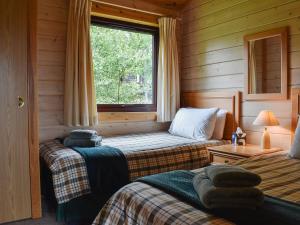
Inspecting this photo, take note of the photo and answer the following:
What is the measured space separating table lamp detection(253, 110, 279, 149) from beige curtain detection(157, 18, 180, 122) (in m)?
1.28

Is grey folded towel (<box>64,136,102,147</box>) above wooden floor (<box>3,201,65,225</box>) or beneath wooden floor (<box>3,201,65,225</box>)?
above

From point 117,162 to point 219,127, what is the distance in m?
1.32

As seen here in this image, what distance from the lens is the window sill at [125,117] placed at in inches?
128

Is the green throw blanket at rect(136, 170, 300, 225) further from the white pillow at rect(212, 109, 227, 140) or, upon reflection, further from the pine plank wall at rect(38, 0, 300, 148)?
the white pillow at rect(212, 109, 227, 140)

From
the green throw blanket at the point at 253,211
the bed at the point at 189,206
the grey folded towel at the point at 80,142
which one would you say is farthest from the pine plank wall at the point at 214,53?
the green throw blanket at the point at 253,211

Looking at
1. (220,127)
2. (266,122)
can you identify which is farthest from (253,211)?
(220,127)

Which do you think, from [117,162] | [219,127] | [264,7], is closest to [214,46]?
[264,7]

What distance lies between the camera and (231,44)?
10.3 feet

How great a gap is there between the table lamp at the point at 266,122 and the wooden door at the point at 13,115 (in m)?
2.01

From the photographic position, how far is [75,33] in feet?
9.68

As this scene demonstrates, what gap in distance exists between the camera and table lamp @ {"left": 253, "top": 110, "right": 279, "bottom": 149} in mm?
2518

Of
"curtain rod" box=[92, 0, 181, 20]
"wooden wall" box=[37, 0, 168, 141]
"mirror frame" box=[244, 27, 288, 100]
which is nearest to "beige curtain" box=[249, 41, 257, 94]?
"mirror frame" box=[244, 27, 288, 100]

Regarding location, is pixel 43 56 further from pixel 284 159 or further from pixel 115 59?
pixel 284 159

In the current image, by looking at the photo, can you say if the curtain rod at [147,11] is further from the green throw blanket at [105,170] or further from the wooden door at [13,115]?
the green throw blanket at [105,170]
